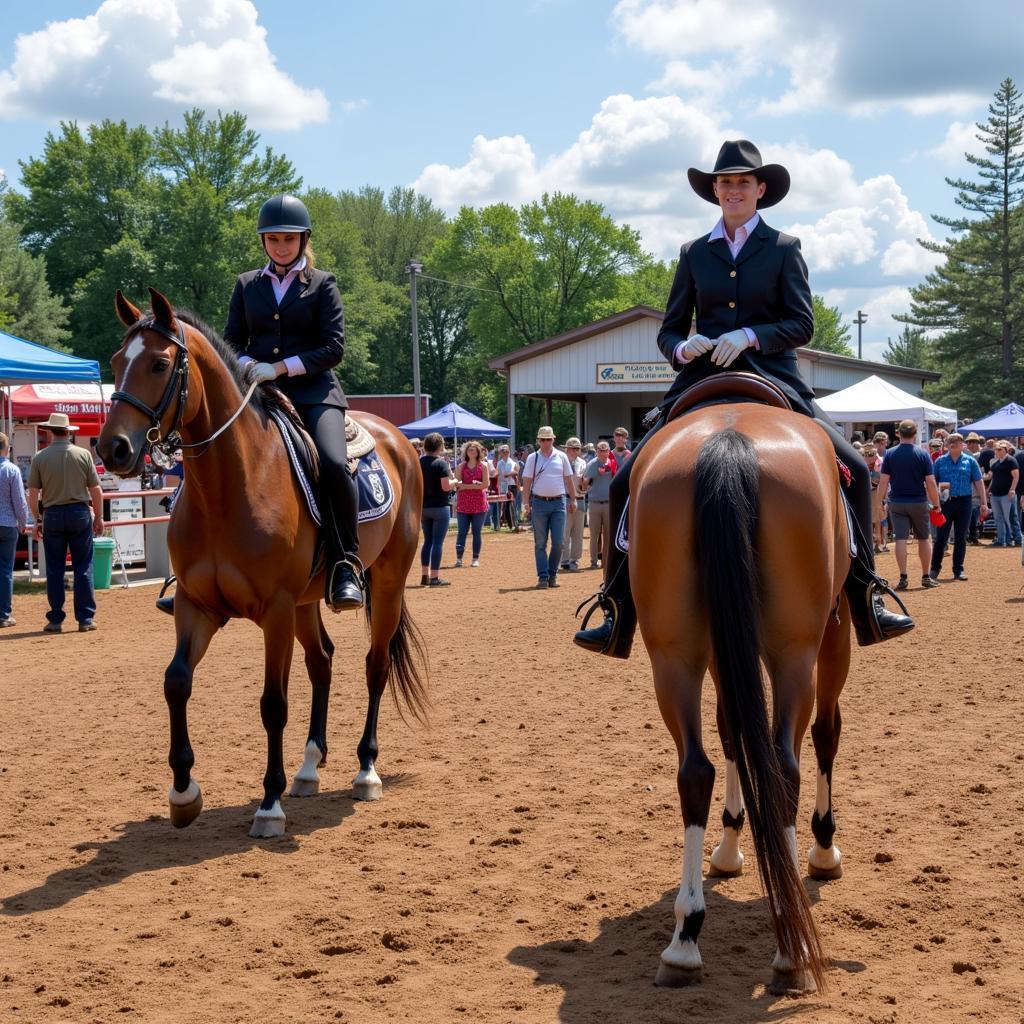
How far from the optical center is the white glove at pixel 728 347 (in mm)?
5453

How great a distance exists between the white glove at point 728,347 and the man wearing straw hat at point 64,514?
1146cm

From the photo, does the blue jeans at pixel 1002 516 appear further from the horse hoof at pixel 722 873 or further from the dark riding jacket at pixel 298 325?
the horse hoof at pixel 722 873

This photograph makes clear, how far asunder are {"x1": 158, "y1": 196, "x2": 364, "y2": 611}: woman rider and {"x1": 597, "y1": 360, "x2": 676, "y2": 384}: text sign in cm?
3461

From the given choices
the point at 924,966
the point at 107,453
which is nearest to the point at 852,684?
the point at 924,966

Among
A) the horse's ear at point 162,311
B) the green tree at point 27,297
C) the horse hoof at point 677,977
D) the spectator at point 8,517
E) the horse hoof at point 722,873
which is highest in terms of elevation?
the green tree at point 27,297

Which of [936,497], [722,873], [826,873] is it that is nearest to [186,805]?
[722,873]

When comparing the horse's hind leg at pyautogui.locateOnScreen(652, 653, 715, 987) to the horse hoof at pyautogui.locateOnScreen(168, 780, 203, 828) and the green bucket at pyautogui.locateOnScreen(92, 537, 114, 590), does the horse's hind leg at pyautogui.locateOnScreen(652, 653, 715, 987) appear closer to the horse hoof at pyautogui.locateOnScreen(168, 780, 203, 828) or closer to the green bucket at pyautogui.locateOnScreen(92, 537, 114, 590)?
the horse hoof at pyautogui.locateOnScreen(168, 780, 203, 828)

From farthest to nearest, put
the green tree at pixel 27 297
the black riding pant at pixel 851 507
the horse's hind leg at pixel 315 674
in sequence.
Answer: the green tree at pixel 27 297
the horse's hind leg at pixel 315 674
the black riding pant at pixel 851 507

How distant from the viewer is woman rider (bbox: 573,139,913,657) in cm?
Result: 552

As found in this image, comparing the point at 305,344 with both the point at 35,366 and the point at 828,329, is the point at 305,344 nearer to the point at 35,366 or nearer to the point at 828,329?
the point at 35,366

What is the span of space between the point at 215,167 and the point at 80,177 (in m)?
6.88

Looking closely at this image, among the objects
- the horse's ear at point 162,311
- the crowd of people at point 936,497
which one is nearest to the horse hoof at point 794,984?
the horse's ear at point 162,311

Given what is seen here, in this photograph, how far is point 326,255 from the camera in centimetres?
7050

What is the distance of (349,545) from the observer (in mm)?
7223
